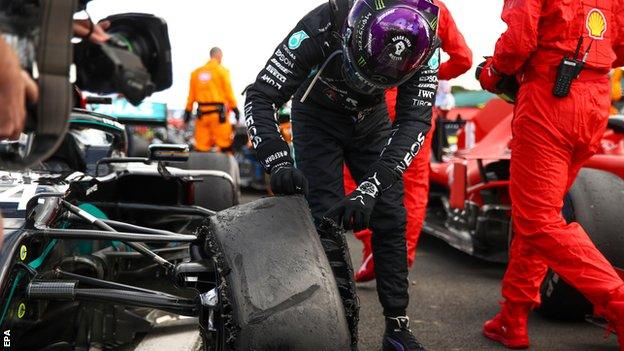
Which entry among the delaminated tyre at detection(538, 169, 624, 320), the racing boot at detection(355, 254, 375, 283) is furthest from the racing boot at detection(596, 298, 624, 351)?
the racing boot at detection(355, 254, 375, 283)

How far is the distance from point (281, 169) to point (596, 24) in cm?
168

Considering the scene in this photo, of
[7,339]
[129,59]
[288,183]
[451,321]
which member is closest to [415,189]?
[451,321]

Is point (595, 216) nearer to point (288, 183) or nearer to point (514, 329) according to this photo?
point (514, 329)

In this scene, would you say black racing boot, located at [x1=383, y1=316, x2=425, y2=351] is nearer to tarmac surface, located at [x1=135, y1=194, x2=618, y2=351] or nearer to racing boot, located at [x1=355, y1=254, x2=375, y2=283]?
tarmac surface, located at [x1=135, y1=194, x2=618, y2=351]

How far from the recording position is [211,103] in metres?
10.0

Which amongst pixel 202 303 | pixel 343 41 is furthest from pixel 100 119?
pixel 202 303

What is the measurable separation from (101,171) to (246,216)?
5.55 ft

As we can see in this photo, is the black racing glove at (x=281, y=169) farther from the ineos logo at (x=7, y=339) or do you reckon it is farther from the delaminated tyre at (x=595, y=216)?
the delaminated tyre at (x=595, y=216)

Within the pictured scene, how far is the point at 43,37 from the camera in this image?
142 centimetres

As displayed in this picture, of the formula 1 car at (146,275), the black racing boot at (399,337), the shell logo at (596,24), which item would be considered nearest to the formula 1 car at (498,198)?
the shell logo at (596,24)

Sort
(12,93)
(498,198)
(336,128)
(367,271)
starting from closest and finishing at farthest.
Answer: (12,93), (336,128), (367,271), (498,198)

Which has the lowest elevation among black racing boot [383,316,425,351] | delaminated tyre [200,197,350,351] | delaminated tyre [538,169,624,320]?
black racing boot [383,316,425,351]

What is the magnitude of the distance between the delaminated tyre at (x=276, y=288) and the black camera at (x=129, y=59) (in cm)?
58

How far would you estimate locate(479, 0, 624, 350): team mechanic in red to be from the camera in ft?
10.4
